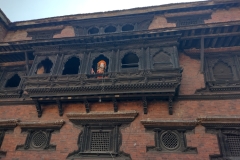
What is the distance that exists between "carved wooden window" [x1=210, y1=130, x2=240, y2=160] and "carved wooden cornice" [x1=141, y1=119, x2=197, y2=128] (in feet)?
3.53

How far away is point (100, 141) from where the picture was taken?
8.78 meters

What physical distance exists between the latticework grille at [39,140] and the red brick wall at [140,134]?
0.32 meters

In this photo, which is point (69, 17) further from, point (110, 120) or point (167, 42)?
point (110, 120)

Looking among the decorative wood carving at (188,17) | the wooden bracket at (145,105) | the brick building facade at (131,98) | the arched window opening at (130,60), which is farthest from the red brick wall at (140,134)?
the decorative wood carving at (188,17)

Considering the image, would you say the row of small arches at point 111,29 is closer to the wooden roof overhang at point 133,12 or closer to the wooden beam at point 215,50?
the wooden roof overhang at point 133,12

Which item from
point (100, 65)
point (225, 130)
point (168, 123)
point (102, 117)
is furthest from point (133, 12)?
point (225, 130)

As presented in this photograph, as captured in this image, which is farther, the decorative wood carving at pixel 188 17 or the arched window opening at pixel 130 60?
the decorative wood carving at pixel 188 17

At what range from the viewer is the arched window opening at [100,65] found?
400 inches

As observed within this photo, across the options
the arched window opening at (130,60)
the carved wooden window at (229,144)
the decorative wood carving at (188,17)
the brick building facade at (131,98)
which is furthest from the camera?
the decorative wood carving at (188,17)

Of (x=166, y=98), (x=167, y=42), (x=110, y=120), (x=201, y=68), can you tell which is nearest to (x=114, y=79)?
(x=110, y=120)

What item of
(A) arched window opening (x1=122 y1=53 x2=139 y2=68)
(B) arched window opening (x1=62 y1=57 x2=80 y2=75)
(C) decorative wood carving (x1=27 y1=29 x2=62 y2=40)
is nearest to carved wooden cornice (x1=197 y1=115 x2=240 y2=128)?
(A) arched window opening (x1=122 y1=53 x2=139 y2=68)

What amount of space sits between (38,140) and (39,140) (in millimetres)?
51

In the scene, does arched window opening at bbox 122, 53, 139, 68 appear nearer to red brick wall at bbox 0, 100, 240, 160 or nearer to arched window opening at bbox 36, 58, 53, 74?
red brick wall at bbox 0, 100, 240, 160

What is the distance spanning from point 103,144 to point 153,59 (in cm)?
419
